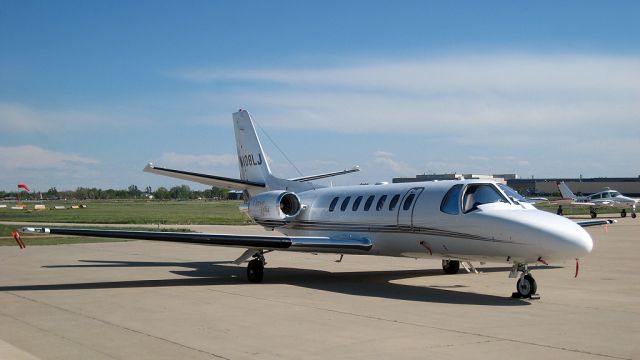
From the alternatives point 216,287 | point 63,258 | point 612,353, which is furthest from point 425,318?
point 63,258

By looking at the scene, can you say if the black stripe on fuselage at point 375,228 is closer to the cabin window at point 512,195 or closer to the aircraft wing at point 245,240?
the aircraft wing at point 245,240

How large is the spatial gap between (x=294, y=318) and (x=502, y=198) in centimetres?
500

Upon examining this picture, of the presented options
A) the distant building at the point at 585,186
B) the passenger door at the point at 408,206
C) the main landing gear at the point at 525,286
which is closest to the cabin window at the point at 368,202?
the passenger door at the point at 408,206

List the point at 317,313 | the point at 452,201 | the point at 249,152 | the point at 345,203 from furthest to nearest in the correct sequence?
the point at 249,152 < the point at 345,203 < the point at 452,201 < the point at 317,313

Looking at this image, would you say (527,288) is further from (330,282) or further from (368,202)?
(368,202)

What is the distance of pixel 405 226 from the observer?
50.1ft

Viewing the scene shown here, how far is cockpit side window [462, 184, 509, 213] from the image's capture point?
13672 mm

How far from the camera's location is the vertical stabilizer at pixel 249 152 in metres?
22.3

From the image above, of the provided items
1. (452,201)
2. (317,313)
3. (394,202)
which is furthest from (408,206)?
(317,313)

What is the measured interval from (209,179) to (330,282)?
194 inches

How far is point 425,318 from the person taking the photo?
35.2 ft

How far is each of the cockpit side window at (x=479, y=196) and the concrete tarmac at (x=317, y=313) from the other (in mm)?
1708

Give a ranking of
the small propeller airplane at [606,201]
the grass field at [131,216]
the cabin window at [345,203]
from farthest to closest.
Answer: the small propeller airplane at [606,201]
the grass field at [131,216]
the cabin window at [345,203]

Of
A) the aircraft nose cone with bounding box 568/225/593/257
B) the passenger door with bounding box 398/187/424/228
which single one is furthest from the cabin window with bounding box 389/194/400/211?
the aircraft nose cone with bounding box 568/225/593/257
